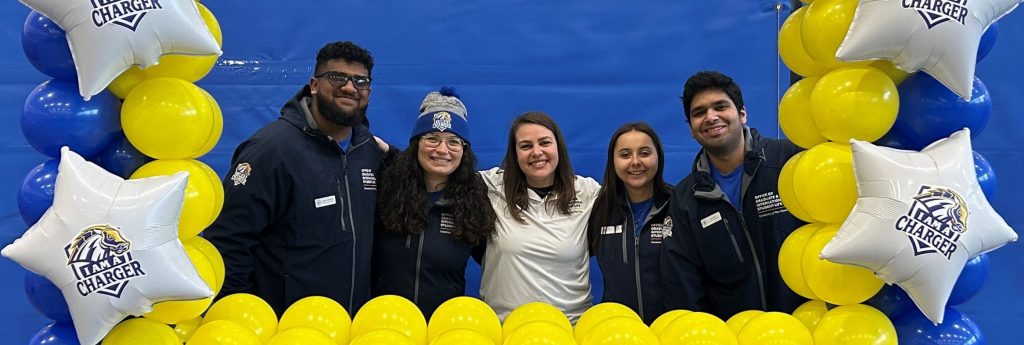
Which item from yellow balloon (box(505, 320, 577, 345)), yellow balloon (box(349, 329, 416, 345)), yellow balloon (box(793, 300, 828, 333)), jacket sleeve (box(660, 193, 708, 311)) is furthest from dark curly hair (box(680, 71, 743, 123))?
yellow balloon (box(349, 329, 416, 345))

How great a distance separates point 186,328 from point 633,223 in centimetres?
128

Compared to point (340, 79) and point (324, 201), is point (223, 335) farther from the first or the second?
point (340, 79)

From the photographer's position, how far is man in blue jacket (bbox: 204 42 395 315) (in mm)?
2316

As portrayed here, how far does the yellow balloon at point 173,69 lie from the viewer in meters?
1.72

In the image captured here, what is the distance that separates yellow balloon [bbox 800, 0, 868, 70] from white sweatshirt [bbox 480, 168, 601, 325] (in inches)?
35.3

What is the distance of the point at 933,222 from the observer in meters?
1.54

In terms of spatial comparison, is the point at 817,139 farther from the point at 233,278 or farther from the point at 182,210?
the point at 233,278

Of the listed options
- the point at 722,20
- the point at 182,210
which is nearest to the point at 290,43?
the point at 182,210

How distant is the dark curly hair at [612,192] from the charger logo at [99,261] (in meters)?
1.33

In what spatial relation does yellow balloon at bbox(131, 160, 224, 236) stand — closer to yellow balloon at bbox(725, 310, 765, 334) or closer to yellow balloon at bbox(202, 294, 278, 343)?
yellow balloon at bbox(202, 294, 278, 343)

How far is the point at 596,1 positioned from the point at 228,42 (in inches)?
55.7

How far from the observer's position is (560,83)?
3.03 meters

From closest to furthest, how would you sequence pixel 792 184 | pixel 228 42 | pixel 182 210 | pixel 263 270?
pixel 182 210 → pixel 792 184 → pixel 263 270 → pixel 228 42

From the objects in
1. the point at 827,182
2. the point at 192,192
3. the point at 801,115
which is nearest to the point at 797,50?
the point at 801,115
